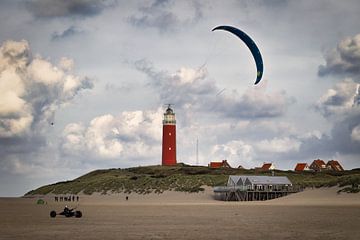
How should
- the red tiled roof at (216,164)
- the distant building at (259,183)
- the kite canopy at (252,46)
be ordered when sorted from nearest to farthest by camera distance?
the kite canopy at (252,46) < the distant building at (259,183) < the red tiled roof at (216,164)

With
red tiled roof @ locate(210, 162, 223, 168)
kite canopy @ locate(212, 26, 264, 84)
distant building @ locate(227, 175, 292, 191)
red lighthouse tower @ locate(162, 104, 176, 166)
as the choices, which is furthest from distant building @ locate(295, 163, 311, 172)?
kite canopy @ locate(212, 26, 264, 84)

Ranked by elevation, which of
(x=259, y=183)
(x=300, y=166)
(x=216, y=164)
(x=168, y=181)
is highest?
(x=216, y=164)

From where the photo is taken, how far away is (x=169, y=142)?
9006 cm

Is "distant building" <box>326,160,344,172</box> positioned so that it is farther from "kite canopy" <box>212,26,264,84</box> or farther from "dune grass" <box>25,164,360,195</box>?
"kite canopy" <box>212,26,264,84</box>

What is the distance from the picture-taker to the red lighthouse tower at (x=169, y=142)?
90000 mm

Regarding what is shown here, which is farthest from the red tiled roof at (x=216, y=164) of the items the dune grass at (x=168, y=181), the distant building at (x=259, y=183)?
the distant building at (x=259, y=183)

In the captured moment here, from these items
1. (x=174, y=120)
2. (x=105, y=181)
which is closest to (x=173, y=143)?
(x=174, y=120)

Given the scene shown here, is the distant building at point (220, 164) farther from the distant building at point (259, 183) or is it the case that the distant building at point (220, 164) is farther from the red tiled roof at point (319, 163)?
the distant building at point (259, 183)

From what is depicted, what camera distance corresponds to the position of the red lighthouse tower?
90000 millimetres

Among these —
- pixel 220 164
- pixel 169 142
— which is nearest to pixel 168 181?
pixel 169 142

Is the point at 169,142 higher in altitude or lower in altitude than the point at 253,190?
higher

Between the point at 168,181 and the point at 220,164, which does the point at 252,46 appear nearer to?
the point at 168,181

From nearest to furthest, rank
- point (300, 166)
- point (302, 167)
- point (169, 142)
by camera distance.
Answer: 1. point (169, 142)
2. point (302, 167)
3. point (300, 166)

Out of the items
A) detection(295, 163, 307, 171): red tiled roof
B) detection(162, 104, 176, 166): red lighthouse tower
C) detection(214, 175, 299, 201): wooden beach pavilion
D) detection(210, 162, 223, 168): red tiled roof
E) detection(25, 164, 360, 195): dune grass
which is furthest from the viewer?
detection(210, 162, 223, 168): red tiled roof
